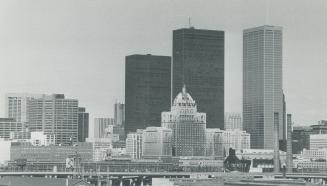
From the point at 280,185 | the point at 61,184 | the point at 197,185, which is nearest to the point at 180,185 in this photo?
the point at 197,185

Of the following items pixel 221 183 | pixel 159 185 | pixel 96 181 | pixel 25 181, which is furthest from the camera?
pixel 96 181

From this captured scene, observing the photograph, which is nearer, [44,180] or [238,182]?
[238,182]

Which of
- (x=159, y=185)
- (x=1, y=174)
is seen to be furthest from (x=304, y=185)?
(x=1, y=174)

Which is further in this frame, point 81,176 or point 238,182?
point 81,176

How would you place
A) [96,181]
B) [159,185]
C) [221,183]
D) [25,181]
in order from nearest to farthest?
[221,183], [159,185], [25,181], [96,181]

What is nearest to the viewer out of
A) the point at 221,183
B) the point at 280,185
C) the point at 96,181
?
the point at 280,185

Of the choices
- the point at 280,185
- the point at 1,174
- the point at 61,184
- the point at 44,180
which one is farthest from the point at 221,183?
the point at 1,174

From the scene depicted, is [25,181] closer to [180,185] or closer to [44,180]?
[44,180]

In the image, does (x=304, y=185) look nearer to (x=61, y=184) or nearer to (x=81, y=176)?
(x=61, y=184)

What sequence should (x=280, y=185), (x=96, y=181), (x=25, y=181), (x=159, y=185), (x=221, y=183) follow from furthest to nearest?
(x=96, y=181)
(x=25, y=181)
(x=159, y=185)
(x=221, y=183)
(x=280, y=185)
